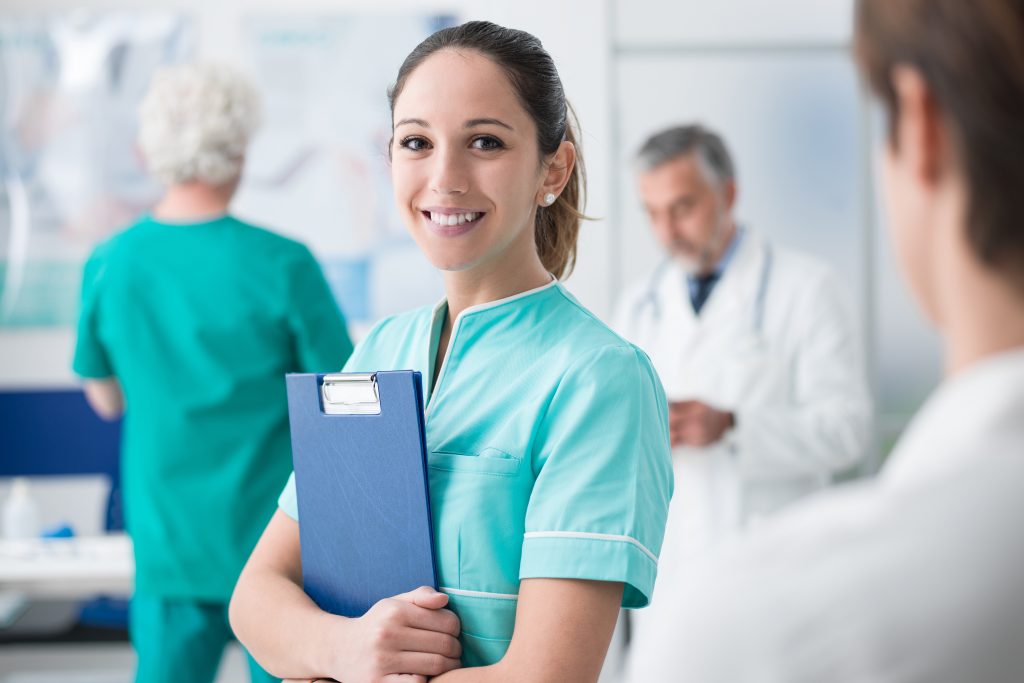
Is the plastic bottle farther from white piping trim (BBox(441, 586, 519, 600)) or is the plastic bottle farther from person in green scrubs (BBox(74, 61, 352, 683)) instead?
white piping trim (BBox(441, 586, 519, 600))

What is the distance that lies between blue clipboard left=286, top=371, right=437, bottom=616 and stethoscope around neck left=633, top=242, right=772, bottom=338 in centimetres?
161

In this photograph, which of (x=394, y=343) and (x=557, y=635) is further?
(x=394, y=343)

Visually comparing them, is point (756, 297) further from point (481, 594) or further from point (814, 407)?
point (481, 594)

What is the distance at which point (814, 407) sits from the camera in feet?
7.89

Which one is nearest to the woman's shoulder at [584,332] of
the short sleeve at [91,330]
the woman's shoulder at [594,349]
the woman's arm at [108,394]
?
the woman's shoulder at [594,349]

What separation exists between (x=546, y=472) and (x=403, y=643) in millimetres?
214

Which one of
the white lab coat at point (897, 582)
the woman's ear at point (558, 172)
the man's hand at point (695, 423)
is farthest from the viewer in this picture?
the man's hand at point (695, 423)

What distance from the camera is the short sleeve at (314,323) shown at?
1.97 metres

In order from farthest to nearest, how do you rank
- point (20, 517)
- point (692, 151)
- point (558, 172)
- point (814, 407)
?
point (20, 517) → point (692, 151) → point (814, 407) → point (558, 172)

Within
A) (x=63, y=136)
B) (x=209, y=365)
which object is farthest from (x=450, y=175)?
(x=63, y=136)

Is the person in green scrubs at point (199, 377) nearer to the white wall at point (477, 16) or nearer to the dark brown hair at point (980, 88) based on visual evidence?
the dark brown hair at point (980, 88)

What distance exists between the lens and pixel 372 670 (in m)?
1.02

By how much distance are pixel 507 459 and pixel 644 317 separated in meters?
1.68

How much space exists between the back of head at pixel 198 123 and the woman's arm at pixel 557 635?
1373 millimetres
